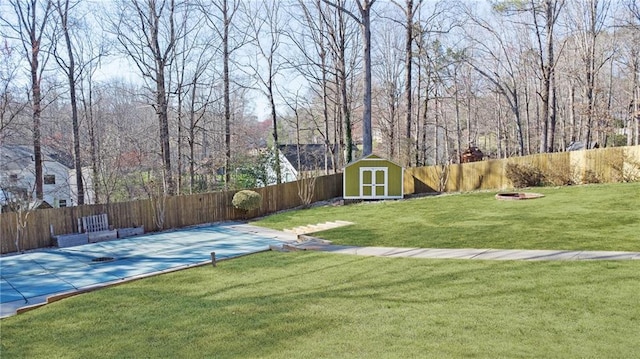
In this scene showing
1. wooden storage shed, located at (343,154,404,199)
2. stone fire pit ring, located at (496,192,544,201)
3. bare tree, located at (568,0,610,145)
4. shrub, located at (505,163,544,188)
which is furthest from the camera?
bare tree, located at (568,0,610,145)

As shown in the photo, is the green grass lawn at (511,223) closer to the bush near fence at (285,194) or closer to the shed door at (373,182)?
the bush near fence at (285,194)

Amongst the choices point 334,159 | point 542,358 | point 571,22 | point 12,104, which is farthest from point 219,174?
point 571,22

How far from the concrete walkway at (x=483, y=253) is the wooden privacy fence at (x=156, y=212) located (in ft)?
26.9

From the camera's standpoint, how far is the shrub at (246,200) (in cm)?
1512

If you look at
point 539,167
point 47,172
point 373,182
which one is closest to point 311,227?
point 373,182

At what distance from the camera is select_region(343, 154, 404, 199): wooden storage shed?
1741cm

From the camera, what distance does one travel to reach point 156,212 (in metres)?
13.8

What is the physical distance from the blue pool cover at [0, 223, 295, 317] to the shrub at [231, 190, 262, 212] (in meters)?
1.69

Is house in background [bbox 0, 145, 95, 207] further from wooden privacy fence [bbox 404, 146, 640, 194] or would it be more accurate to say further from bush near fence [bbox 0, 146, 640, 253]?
wooden privacy fence [bbox 404, 146, 640, 194]

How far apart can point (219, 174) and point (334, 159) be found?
22.2 ft

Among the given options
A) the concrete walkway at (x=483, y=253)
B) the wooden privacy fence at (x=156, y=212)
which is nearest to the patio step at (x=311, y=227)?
the concrete walkway at (x=483, y=253)

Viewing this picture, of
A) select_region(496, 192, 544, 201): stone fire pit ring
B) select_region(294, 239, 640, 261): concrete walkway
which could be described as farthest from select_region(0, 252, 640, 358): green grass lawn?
select_region(496, 192, 544, 201): stone fire pit ring

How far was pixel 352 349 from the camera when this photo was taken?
3.13 meters

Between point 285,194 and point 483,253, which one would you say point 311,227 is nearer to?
point 285,194
